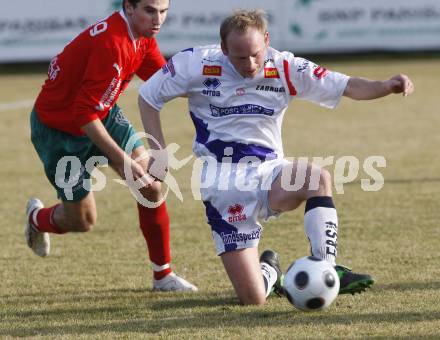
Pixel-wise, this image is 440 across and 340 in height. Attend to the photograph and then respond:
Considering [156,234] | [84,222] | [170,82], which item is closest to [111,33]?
[170,82]

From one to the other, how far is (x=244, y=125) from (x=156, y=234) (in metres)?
1.05

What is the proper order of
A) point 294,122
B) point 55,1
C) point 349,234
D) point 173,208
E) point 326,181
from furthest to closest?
point 55,1, point 294,122, point 173,208, point 349,234, point 326,181

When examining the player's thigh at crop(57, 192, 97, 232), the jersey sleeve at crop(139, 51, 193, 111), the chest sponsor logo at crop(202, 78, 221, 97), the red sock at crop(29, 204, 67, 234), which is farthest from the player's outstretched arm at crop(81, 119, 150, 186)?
the red sock at crop(29, 204, 67, 234)

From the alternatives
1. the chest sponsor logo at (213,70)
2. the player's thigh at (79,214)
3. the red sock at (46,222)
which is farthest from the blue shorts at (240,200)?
the red sock at (46,222)

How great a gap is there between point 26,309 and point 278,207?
150cm

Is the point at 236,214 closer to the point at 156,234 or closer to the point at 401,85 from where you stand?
the point at 156,234

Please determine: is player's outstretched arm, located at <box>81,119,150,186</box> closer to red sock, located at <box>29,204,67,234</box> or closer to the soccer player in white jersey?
the soccer player in white jersey

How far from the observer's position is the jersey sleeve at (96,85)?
17.3 feet

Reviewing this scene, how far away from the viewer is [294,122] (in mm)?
13766

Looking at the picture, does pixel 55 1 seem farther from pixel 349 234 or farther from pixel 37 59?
pixel 349 234

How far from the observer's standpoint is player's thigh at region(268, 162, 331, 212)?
509 centimetres

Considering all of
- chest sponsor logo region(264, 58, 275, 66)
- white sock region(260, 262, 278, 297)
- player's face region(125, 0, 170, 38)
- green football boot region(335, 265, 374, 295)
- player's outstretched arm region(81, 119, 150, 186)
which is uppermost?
player's face region(125, 0, 170, 38)

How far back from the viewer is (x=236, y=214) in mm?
5340

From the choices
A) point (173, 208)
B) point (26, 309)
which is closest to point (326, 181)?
point (26, 309)
